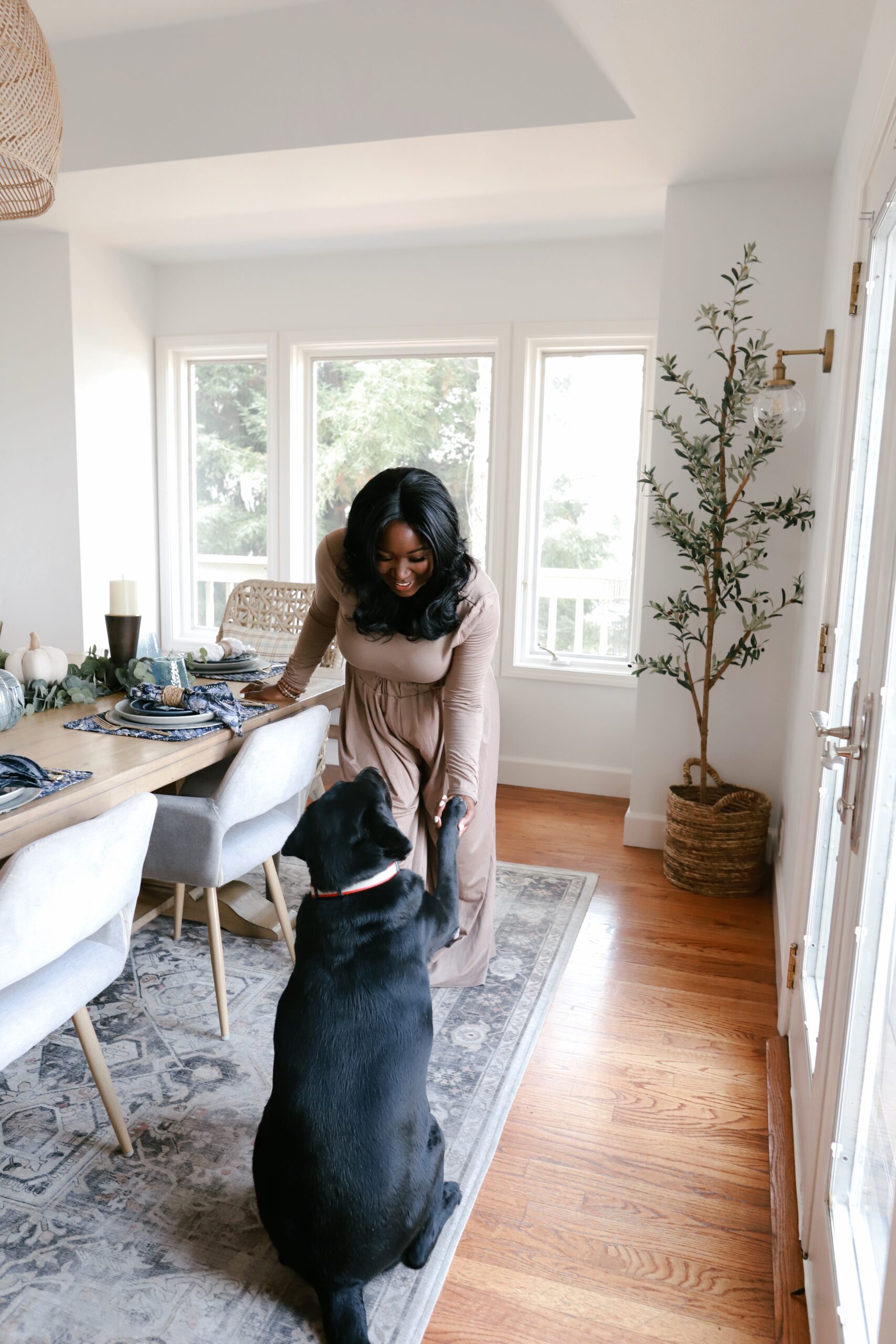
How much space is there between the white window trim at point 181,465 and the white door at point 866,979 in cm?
334

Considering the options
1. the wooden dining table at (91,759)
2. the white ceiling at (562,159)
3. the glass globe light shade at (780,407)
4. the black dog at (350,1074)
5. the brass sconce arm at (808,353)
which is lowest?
the black dog at (350,1074)

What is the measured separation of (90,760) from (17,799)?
1.00ft

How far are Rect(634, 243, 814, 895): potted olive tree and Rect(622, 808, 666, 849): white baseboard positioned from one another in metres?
0.24

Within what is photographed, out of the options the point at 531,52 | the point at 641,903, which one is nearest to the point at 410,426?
the point at 531,52

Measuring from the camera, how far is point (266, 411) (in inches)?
183

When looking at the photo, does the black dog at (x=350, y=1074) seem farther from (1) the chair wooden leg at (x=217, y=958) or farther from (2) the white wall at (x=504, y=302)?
(2) the white wall at (x=504, y=302)

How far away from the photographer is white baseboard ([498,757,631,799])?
13.9 feet

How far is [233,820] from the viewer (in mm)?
2117

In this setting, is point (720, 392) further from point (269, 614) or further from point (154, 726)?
point (154, 726)

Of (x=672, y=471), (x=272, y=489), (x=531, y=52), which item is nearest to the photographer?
(x=531, y=52)

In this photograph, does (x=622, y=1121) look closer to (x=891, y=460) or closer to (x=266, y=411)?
(x=891, y=460)

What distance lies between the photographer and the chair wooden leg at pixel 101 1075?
171 cm

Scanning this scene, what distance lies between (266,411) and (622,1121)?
12.3 ft

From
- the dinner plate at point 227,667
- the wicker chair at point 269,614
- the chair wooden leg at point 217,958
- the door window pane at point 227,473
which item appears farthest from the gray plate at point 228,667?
the door window pane at point 227,473
